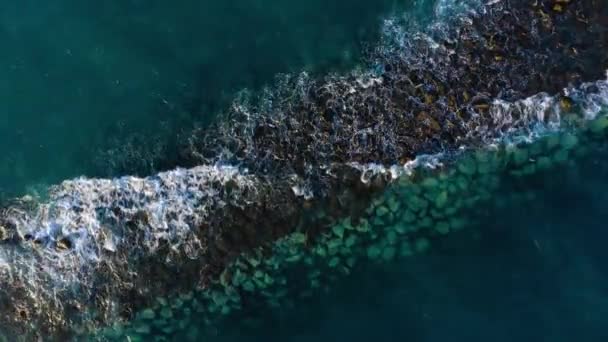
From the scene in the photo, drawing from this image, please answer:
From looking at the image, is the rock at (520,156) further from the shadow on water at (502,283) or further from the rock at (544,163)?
the shadow on water at (502,283)

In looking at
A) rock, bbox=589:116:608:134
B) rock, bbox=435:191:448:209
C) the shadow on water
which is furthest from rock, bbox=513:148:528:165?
rock, bbox=435:191:448:209

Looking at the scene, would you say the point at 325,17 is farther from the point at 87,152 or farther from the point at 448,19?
the point at 87,152

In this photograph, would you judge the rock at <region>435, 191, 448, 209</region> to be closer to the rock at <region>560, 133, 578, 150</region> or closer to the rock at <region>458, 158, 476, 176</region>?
the rock at <region>458, 158, 476, 176</region>

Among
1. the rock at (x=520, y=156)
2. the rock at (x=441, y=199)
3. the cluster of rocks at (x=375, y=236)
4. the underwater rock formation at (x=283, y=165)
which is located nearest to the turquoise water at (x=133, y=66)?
the underwater rock formation at (x=283, y=165)

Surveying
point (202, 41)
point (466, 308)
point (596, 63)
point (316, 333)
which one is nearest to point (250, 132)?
point (202, 41)

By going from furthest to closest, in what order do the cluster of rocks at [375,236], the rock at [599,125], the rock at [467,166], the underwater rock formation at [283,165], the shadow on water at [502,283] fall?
1. the underwater rock formation at [283,165]
2. the rock at [467,166]
3. the cluster of rocks at [375,236]
4. the rock at [599,125]
5. the shadow on water at [502,283]

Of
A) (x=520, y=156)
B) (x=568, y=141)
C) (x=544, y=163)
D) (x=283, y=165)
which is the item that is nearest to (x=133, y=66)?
(x=283, y=165)

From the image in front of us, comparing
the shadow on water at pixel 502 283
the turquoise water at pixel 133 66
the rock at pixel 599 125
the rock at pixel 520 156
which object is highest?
the turquoise water at pixel 133 66
